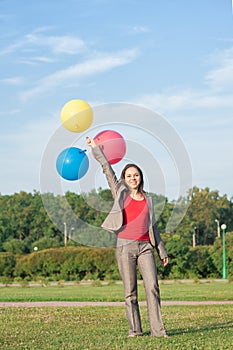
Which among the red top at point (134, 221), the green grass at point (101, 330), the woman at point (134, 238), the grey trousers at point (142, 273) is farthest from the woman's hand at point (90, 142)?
the green grass at point (101, 330)

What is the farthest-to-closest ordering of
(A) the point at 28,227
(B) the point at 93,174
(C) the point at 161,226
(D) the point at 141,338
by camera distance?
(A) the point at 28,227
(C) the point at 161,226
(B) the point at 93,174
(D) the point at 141,338

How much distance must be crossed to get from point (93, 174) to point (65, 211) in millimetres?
794

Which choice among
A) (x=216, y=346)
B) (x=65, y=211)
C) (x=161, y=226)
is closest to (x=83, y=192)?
(x=65, y=211)

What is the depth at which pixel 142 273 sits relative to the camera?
26.3 ft

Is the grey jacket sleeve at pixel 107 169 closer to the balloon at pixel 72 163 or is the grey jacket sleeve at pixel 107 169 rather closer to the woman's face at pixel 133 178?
the woman's face at pixel 133 178

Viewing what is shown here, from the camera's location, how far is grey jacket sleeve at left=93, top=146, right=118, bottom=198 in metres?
8.12

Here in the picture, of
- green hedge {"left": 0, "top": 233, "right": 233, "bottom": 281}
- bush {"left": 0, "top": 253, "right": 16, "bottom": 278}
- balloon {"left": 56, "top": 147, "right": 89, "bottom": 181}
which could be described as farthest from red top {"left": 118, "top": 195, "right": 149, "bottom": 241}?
bush {"left": 0, "top": 253, "right": 16, "bottom": 278}

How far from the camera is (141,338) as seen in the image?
7918 mm

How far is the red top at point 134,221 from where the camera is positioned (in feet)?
26.2

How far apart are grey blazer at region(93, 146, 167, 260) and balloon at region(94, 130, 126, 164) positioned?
0.20 meters

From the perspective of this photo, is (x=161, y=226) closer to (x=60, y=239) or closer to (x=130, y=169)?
(x=60, y=239)

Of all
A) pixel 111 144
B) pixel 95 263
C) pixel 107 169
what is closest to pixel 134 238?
pixel 107 169

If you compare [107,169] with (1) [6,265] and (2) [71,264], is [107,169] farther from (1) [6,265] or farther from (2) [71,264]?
(1) [6,265]

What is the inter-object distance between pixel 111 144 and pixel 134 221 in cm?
106
